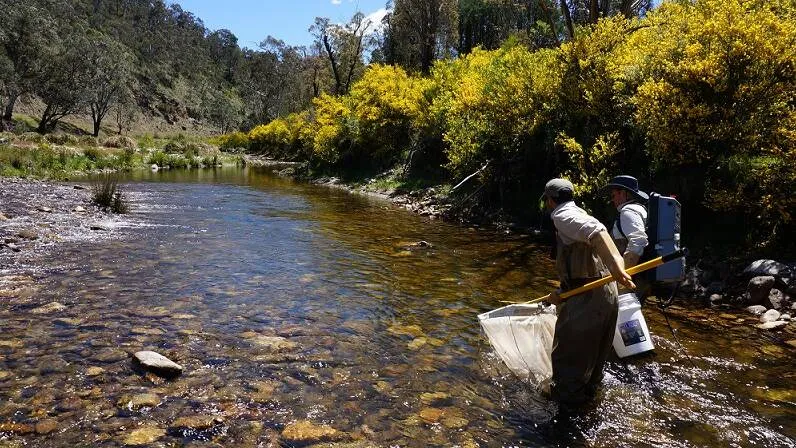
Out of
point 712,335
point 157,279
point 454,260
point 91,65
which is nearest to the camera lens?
point 712,335

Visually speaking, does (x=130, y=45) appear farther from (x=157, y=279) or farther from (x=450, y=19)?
(x=157, y=279)

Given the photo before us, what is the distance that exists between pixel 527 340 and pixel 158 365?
13.2 feet

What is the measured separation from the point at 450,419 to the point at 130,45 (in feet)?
436

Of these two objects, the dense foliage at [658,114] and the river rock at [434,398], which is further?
the dense foliage at [658,114]

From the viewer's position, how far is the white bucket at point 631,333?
220 inches

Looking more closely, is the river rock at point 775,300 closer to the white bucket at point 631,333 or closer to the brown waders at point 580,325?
the white bucket at point 631,333

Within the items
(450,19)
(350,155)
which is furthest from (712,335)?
(450,19)

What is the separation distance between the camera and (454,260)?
39.1ft

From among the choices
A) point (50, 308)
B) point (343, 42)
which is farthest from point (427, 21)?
point (50, 308)

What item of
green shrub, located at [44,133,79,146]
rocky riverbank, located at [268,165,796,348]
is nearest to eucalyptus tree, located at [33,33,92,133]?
green shrub, located at [44,133,79,146]

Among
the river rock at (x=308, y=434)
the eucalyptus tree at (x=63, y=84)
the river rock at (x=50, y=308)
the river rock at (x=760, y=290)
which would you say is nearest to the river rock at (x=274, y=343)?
the river rock at (x=308, y=434)

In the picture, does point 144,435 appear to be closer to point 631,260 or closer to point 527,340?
point 527,340

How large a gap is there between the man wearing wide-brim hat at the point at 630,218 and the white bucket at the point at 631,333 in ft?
1.36

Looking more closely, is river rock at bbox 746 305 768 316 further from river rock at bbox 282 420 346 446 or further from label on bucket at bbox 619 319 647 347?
river rock at bbox 282 420 346 446
